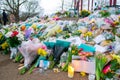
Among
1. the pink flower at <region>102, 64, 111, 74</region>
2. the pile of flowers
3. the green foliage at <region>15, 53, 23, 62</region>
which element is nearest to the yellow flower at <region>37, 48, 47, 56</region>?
the green foliage at <region>15, 53, 23, 62</region>

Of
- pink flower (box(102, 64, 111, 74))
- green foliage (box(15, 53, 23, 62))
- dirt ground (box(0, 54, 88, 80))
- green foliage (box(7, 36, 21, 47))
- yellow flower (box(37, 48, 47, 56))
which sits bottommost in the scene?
dirt ground (box(0, 54, 88, 80))

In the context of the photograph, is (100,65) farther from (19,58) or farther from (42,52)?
(19,58)

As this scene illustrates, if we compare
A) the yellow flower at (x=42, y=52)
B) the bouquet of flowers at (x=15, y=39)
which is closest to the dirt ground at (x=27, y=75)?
the yellow flower at (x=42, y=52)

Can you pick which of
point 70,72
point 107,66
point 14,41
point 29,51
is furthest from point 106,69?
point 14,41

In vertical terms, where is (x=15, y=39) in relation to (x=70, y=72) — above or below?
above

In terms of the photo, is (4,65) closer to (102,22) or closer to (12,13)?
(102,22)

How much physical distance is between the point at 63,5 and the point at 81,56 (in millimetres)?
31172

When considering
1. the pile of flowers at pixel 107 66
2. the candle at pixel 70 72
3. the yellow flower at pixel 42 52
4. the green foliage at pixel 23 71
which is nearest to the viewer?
the pile of flowers at pixel 107 66

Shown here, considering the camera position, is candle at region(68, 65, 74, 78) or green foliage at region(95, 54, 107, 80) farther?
candle at region(68, 65, 74, 78)

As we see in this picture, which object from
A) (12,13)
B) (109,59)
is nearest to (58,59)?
(109,59)

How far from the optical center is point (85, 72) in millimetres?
5613

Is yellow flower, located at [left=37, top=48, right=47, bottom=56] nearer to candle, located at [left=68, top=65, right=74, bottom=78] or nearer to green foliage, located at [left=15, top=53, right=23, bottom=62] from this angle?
candle, located at [left=68, top=65, right=74, bottom=78]

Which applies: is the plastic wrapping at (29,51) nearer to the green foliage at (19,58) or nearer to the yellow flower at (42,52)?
the yellow flower at (42,52)

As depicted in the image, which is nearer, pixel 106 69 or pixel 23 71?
pixel 106 69
